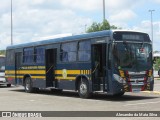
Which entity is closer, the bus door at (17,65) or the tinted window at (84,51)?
the tinted window at (84,51)

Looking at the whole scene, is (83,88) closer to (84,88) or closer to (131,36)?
(84,88)

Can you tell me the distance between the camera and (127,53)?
18.1 meters

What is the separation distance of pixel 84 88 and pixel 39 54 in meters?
4.95

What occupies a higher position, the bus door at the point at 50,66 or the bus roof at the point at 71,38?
the bus roof at the point at 71,38

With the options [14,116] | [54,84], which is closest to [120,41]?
[54,84]

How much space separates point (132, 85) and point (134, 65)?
870 millimetres

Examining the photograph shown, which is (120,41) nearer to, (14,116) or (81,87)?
(81,87)

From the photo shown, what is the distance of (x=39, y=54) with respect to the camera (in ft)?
76.8

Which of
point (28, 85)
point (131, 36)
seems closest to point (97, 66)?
point (131, 36)

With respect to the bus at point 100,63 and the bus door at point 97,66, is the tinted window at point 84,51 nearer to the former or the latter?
the bus at point 100,63

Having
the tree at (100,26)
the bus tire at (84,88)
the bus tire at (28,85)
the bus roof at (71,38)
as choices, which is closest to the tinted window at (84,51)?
the bus roof at (71,38)

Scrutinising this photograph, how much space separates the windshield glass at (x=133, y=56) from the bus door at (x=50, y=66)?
5239mm

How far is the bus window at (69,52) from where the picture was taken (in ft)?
66.3

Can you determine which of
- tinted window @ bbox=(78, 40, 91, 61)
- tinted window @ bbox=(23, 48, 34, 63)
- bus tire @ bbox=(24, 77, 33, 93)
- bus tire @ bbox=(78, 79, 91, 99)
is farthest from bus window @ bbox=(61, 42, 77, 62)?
bus tire @ bbox=(24, 77, 33, 93)
